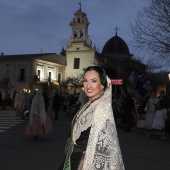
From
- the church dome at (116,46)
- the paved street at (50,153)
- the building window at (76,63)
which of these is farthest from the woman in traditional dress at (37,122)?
the building window at (76,63)

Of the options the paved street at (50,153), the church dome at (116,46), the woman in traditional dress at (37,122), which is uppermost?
the church dome at (116,46)

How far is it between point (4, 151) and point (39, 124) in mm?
2580

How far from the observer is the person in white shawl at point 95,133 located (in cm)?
282

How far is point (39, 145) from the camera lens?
9.91 m

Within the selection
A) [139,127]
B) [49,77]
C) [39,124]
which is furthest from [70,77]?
[39,124]

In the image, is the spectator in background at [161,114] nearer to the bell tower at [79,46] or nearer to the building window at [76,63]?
the bell tower at [79,46]

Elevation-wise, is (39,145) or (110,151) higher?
(110,151)

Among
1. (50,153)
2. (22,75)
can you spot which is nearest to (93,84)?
(50,153)

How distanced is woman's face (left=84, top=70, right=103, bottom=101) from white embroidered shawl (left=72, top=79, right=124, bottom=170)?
0.12m

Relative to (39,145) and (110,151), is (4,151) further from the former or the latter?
(110,151)

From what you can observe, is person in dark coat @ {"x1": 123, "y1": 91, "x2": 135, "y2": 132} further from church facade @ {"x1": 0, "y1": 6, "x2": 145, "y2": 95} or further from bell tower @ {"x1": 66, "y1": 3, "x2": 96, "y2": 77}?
bell tower @ {"x1": 66, "y1": 3, "x2": 96, "y2": 77}

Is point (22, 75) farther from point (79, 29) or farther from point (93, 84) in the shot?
point (93, 84)

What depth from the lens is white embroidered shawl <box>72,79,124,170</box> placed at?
2799mm

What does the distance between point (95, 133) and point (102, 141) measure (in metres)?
0.09
